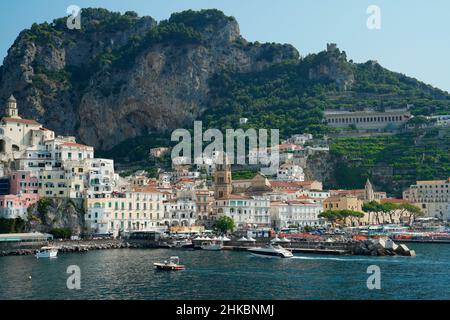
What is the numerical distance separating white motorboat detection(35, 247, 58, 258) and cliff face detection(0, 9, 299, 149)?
78.6m

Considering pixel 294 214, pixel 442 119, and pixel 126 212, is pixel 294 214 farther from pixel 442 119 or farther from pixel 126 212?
pixel 442 119

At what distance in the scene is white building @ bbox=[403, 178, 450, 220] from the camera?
105m

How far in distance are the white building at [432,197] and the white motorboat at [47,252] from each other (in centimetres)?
6097

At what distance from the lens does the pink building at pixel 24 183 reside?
7869 cm

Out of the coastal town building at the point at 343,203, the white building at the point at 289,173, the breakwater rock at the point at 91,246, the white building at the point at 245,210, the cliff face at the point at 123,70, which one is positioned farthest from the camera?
the cliff face at the point at 123,70

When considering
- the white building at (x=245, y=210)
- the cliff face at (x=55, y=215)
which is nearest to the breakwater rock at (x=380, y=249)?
the white building at (x=245, y=210)

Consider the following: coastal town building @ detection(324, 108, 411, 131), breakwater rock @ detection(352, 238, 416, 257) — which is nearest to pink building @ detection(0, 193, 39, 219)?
breakwater rock @ detection(352, 238, 416, 257)

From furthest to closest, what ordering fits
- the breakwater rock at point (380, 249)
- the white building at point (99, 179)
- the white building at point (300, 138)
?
the white building at point (300, 138), the white building at point (99, 179), the breakwater rock at point (380, 249)

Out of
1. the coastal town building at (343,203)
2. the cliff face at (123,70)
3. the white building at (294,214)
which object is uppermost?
the cliff face at (123,70)

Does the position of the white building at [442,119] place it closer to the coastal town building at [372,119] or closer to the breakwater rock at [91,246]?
the coastal town building at [372,119]

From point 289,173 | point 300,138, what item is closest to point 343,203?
point 289,173

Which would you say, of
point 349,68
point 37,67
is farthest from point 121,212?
point 349,68

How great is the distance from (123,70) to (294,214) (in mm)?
66603
